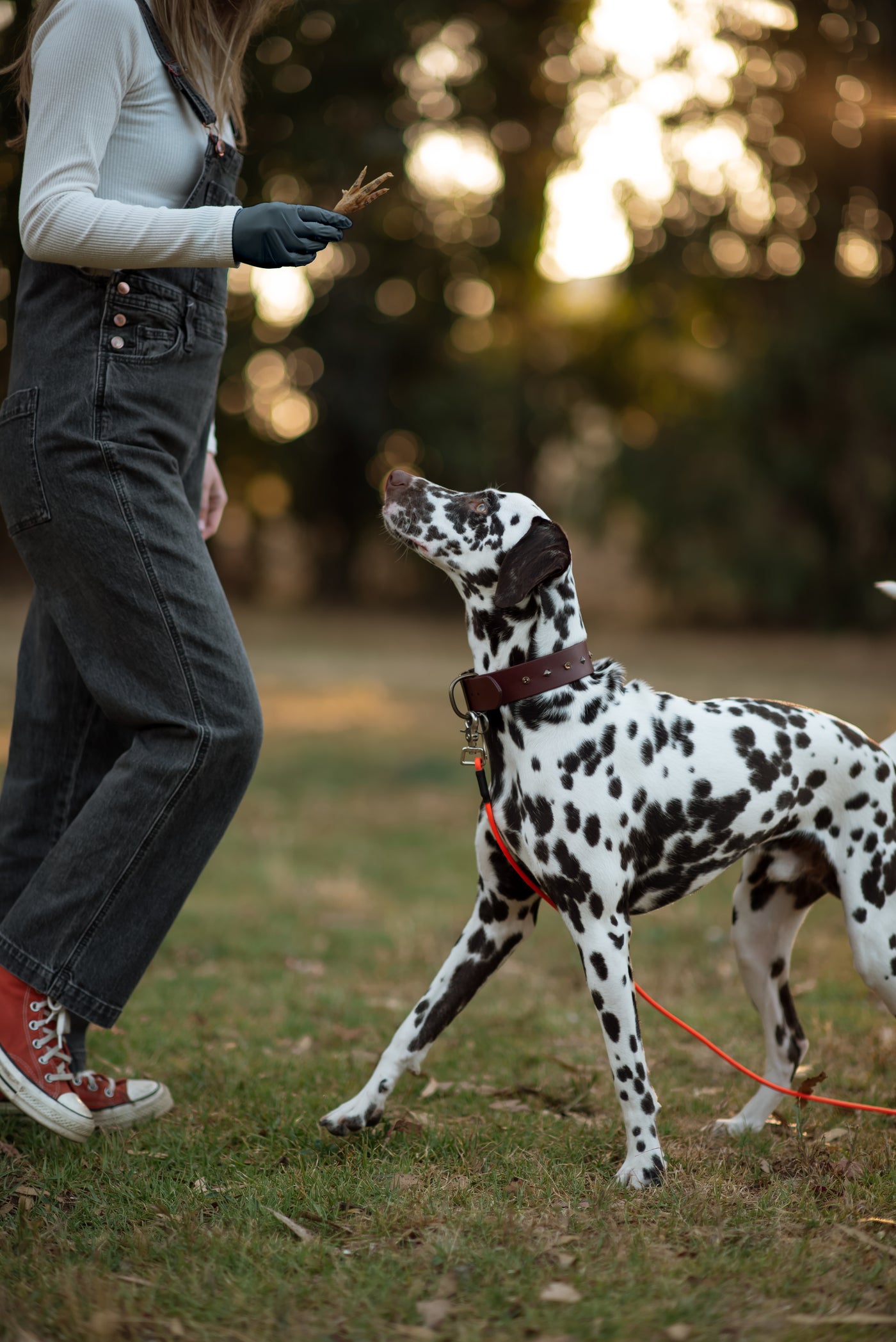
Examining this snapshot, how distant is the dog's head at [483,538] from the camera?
311 cm

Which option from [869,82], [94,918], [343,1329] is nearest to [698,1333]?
[343,1329]

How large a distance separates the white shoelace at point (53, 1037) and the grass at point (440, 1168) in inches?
8.6

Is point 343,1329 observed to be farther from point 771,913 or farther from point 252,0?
point 252,0

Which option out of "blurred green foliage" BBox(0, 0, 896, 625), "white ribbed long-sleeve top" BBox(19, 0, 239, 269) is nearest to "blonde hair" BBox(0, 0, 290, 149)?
"white ribbed long-sleeve top" BBox(19, 0, 239, 269)

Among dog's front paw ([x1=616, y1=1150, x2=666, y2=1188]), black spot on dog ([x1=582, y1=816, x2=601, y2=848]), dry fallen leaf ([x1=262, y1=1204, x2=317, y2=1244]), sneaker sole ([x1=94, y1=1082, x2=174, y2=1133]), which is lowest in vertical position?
sneaker sole ([x1=94, y1=1082, x2=174, y2=1133])

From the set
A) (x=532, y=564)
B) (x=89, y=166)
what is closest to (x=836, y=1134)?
(x=532, y=564)

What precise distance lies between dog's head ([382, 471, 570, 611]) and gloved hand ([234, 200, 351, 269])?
2.28 feet

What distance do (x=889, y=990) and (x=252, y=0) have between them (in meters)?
3.15

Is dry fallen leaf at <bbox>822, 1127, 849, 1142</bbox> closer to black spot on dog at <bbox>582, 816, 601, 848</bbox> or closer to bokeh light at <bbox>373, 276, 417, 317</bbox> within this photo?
black spot on dog at <bbox>582, 816, 601, 848</bbox>

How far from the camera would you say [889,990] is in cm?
336

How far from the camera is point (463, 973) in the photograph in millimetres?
3420

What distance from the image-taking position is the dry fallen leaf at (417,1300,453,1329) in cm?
242

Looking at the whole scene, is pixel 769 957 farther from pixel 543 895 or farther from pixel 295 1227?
pixel 295 1227

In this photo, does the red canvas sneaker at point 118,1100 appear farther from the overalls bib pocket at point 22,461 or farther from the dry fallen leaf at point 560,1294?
the overalls bib pocket at point 22,461
